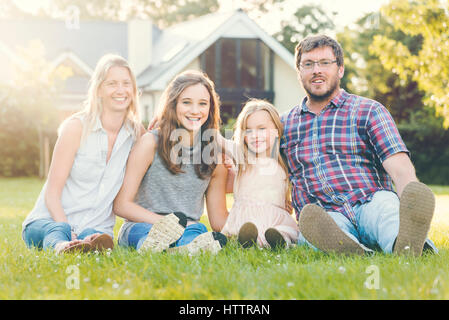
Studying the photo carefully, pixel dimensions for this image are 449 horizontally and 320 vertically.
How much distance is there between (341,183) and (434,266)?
1085mm

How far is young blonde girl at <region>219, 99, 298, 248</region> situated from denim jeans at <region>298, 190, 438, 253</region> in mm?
384

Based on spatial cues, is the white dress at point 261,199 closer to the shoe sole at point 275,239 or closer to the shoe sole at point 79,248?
the shoe sole at point 275,239

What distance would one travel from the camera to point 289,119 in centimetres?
442

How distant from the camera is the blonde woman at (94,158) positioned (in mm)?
4074

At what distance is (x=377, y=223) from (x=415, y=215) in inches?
20.6

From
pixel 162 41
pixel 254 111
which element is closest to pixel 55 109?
pixel 162 41

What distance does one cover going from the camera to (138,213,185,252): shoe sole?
11.9 ft

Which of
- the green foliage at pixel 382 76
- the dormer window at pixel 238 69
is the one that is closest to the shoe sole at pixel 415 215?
the green foliage at pixel 382 76

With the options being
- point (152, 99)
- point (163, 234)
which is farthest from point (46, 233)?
point (152, 99)

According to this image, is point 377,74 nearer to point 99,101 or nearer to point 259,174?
point 259,174

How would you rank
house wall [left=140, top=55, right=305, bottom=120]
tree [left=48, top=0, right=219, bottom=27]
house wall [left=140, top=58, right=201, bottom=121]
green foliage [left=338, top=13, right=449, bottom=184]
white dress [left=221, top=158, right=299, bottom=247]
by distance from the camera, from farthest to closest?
tree [left=48, top=0, right=219, bottom=27]
green foliage [left=338, top=13, right=449, bottom=184]
house wall [left=140, top=55, right=305, bottom=120]
house wall [left=140, top=58, right=201, bottom=121]
white dress [left=221, top=158, right=299, bottom=247]

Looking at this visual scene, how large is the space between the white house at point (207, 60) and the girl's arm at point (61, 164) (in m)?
16.2

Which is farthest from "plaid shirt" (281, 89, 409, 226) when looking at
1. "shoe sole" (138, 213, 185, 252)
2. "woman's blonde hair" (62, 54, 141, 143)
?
"woman's blonde hair" (62, 54, 141, 143)

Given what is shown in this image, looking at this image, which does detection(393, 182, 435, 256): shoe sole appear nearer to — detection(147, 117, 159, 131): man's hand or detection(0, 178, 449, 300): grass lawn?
detection(0, 178, 449, 300): grass lawn
